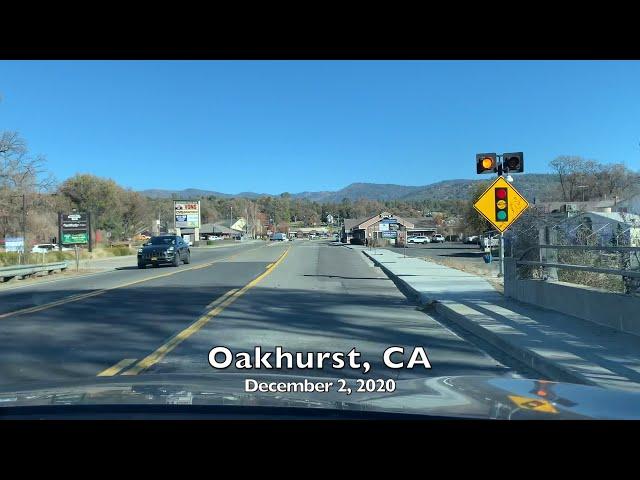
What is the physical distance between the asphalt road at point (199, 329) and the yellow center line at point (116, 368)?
0.02 metres

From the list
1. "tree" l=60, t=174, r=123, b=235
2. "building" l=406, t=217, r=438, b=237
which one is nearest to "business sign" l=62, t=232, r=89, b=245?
"tree" l=60, t=174, r=123, b=235

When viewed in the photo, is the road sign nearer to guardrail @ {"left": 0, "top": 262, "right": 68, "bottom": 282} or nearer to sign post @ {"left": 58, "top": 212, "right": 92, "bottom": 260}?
guardrail @ {"left": 0, "top": 262, "right": 68, "bottom": 282}

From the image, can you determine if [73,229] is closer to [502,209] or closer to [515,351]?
[502,209]

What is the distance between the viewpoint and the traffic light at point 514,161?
17312 mm

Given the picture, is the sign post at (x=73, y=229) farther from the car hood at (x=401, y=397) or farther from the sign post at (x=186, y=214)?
the sign post at (x=186, y=214)

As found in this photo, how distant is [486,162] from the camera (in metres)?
17.2

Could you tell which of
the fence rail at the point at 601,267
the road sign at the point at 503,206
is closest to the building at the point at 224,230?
the road sign at the point at 503,206

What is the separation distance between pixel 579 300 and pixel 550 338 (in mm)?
2161

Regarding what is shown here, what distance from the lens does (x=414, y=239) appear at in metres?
96.8

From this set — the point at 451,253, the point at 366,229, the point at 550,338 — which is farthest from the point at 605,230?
the point at 366,229

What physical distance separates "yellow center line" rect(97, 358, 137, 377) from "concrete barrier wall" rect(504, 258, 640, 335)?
715 cm
